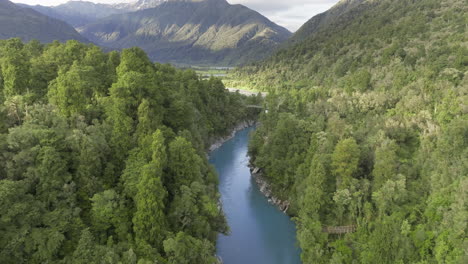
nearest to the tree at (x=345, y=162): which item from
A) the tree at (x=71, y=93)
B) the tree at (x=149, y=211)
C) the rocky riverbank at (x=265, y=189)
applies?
the rocky riverbank at (x=265, y=189)

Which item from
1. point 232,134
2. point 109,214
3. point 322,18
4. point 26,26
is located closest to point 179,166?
point 109,214

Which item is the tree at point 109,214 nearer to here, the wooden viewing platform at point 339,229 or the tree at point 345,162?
the wooden viewing platform at point 339,229

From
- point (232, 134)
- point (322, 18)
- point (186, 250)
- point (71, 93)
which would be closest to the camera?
point (186, 250)

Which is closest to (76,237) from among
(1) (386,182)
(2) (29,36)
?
(1) (386,182)

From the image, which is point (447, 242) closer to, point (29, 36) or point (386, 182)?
point (386, 182)

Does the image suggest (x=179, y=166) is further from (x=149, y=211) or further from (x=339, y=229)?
(x=339, y=229)

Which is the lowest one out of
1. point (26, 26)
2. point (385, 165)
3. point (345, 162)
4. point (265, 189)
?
point (265, 189)
